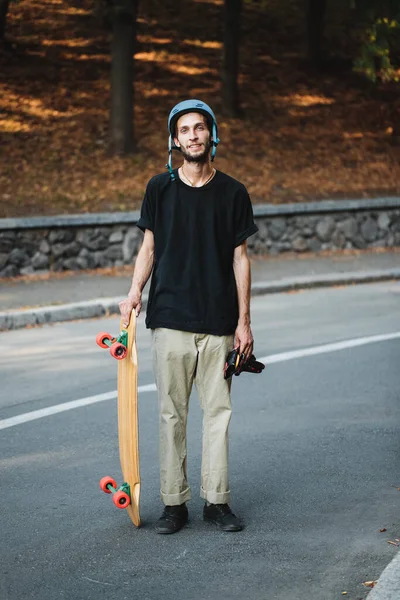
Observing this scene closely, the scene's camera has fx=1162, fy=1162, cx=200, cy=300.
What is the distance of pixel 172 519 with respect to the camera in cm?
547

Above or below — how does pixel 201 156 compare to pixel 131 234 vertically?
above

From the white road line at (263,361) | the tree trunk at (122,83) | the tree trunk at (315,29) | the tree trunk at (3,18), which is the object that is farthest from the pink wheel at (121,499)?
the tree trunk at (315,29)

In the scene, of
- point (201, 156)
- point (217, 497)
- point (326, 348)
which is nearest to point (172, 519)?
point (217, 497)

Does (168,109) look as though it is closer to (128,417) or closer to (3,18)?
(3,18)

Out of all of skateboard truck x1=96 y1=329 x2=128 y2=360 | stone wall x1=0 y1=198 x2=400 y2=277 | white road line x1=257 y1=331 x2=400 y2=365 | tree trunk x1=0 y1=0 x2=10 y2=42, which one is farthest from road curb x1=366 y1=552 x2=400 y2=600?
tree trunk x1=0 y1=0 x2=10 y2=42

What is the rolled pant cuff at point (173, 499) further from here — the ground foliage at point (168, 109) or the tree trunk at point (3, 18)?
the tree trunk at point (3, 18)

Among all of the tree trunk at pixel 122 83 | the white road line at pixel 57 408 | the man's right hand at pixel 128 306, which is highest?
the tree trunk at pixel 122 83

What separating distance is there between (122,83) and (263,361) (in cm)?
1431

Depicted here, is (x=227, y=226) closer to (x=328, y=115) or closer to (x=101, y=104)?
(x=101, y=104)

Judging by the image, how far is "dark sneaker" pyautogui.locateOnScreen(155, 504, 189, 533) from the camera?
5433 mm

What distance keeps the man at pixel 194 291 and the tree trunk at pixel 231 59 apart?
21.7 meters

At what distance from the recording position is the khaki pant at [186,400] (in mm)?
5383

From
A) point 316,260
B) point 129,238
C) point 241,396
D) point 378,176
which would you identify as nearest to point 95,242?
point 129,238

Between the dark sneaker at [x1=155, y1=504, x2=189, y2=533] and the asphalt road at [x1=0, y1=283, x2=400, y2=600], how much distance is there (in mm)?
48
